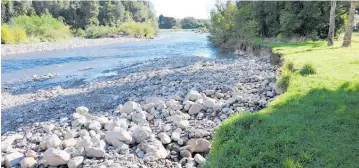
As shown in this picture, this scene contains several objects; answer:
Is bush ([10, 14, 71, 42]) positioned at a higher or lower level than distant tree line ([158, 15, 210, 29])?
lower

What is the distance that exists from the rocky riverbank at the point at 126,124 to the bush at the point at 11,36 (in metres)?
35.4

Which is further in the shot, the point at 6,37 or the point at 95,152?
the point at 6,37

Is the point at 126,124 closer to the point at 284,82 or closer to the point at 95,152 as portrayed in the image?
the point at 95,152

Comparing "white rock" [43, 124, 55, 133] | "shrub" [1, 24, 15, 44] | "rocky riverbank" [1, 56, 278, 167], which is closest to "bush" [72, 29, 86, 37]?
"shrub" [1, 24, 15, 44]

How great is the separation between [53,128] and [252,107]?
489 centimetres

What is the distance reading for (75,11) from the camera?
3002 inches

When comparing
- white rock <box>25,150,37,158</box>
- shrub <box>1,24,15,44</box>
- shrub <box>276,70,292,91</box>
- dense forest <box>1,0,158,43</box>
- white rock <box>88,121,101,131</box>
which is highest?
dense forest <box>1,0,158,43</box>

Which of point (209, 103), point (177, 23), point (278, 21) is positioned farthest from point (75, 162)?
point (177, 23)

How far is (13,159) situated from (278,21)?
101 ft

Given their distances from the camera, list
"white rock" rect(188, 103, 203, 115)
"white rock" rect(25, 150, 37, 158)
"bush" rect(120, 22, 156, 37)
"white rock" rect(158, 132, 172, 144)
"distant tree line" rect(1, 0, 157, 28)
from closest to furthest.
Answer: "white rock" rect(25, 150, 37, 158) < "white rock" rect(158, 132, 172, 144) < "white rock" rect(188, 103, 203, 115) < "distant tree line" rect(1, 0, 157, 28) < "bush" rect(120, 22, 156, 37)

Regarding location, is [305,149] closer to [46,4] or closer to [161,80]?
[161,80]

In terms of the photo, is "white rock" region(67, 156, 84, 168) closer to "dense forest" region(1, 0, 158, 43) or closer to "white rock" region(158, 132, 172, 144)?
"white rock" region(158, 132, 172, 144)

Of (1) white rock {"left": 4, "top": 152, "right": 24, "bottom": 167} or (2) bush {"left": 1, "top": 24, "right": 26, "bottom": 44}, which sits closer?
(1) white rock {"left": 4, "top": 152, "right": 24, "bottom": 167}

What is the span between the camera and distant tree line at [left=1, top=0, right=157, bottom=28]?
6356 centimetres
